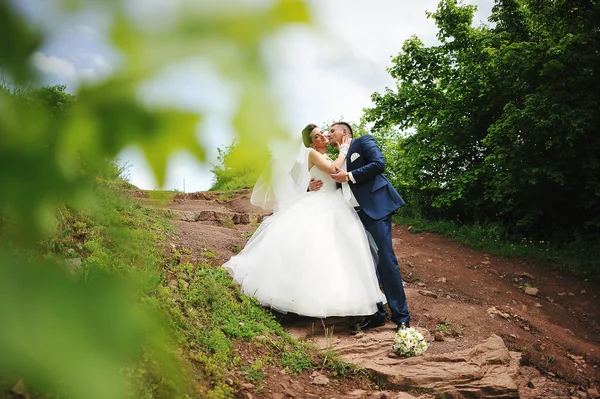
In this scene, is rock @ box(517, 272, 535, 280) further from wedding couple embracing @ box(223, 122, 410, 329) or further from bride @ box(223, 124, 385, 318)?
bride @ box(223, 124, 385, 318)

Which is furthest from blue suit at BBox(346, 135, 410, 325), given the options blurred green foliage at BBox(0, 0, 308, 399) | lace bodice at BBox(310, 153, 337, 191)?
blurred green foliage at BBox(0, 0, 308, 399)

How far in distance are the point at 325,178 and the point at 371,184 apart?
64cm

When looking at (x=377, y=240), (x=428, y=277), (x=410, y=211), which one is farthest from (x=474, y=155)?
(x=377, y=240)

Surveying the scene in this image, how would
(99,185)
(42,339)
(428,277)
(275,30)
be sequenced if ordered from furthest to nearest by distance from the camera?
1. (428,277)
2. (99,185)
3. (275,30)
4. (42,339)

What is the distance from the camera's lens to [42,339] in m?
0.45

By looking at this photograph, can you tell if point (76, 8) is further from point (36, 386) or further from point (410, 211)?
point (410, 211)

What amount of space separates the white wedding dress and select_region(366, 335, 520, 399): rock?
67 cm

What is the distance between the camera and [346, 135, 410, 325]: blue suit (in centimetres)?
446

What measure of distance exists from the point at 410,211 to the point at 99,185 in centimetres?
1228

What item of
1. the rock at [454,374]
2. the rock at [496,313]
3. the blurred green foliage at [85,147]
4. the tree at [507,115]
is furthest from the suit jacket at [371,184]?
the tree at [507,115]

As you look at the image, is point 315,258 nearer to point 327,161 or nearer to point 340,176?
point 340,176

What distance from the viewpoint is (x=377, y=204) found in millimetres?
4672

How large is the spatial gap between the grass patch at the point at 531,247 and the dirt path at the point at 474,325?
319 millimetres

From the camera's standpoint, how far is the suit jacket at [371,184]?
4.61 meters
